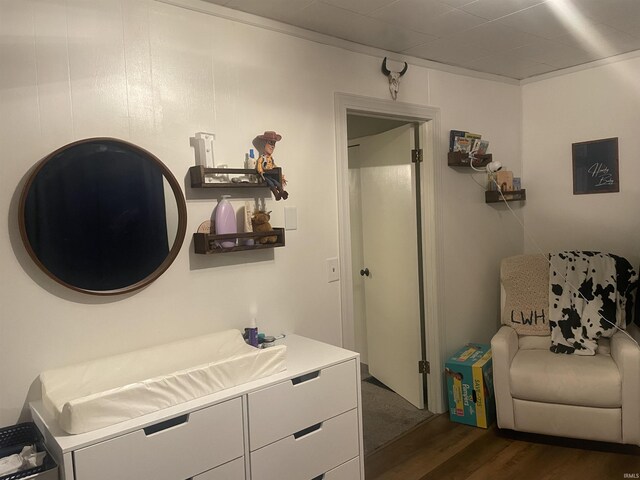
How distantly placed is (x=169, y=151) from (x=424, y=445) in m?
2.11

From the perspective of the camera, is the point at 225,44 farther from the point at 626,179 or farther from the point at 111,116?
the point at 626,179

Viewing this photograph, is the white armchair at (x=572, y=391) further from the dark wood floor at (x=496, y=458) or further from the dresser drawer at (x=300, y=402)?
the dresser drawer at (x=300, y=402)

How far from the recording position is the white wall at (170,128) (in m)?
1.65

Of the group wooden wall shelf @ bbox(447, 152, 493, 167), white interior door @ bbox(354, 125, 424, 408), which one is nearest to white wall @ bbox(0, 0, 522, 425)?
wooden wall shelf @ bbox(447, 152, 493, 167)

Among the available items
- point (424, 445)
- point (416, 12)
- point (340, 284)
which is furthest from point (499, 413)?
point (416, 12)

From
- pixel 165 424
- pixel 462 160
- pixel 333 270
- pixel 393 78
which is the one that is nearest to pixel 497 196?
pixel 462 160

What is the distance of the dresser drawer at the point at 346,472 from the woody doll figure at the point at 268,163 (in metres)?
1.20

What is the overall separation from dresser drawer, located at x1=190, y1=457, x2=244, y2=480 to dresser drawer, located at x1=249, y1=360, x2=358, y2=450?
0.24 ft

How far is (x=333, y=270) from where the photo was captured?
253 centimetres

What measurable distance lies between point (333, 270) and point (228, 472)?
1.15m

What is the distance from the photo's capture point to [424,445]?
2.74 m

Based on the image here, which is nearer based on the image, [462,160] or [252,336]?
[252,336]

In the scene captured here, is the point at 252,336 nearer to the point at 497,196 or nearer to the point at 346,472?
the point at 346,472

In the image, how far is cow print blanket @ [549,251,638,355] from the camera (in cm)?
279
